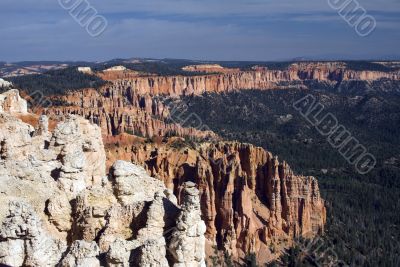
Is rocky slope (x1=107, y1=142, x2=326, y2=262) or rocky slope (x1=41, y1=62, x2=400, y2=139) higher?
rocky slope (x1=41, y1=62, x2=400, y2=139)

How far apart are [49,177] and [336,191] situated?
66.3m

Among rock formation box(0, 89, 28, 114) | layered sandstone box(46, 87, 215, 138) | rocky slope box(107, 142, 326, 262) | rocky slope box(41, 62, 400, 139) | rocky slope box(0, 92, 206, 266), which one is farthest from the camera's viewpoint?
rocky slope box(41, 62, 400, 139)

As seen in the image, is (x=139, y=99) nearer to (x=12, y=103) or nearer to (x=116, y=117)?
(x=116, y=117)

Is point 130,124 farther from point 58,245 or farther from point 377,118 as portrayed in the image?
point 377,118

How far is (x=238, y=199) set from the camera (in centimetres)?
4538

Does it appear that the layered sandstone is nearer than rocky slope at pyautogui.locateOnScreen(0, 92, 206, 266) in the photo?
No

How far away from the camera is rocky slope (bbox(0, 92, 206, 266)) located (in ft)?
35.6

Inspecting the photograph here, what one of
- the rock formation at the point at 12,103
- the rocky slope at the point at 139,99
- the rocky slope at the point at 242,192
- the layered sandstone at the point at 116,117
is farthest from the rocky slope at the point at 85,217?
the layered sandstone at the point at 116,117

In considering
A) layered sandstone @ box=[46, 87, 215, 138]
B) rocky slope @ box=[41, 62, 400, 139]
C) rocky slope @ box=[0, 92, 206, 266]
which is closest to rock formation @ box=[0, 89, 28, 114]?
rocky slope @ box=[41, 62, 400, 139]

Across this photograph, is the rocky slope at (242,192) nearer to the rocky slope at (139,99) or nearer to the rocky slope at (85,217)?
the rocky slope at (139,99)

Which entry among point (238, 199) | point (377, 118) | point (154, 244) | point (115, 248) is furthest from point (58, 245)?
point (377, 118)

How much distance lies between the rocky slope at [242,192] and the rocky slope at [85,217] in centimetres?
2740

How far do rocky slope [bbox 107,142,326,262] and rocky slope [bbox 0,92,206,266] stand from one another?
89.9 feet

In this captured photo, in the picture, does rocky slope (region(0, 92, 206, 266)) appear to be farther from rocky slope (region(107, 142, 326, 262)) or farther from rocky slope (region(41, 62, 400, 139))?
rocky slope (region(41, 62, 400, 139))
